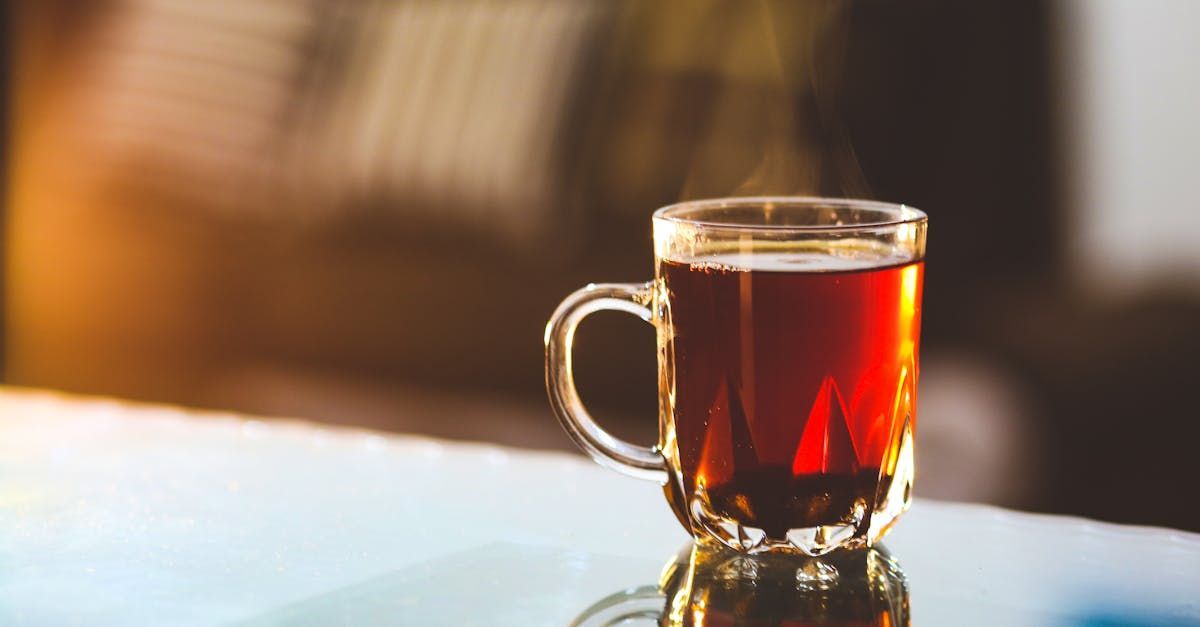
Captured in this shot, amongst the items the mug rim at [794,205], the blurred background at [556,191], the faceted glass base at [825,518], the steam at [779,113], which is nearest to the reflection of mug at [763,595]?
the faceted glass base at [825,518]

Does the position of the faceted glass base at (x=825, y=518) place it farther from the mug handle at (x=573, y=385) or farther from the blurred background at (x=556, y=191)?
the blurred background at (x=556, y=191)

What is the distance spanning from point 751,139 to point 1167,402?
68cm

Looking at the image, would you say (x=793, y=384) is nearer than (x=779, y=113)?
Yes

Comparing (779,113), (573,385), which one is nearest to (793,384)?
(573,385)

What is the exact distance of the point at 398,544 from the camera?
643 mm

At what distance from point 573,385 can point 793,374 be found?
0.11 meters

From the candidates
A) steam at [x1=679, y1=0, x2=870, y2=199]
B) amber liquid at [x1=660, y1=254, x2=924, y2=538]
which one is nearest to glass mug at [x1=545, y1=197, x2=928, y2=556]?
amber liquid at [x1=660, y1=254, x2=924, y2=538]

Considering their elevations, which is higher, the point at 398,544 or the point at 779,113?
the point at 779,113

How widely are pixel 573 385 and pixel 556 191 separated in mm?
1396

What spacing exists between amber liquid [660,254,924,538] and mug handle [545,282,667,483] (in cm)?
3

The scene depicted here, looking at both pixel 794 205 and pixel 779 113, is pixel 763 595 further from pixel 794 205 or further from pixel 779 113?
pixel 779 113

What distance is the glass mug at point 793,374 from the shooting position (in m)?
0.59

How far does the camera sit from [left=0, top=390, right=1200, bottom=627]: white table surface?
0.56 meters

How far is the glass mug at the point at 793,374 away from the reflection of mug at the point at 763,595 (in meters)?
0.01
